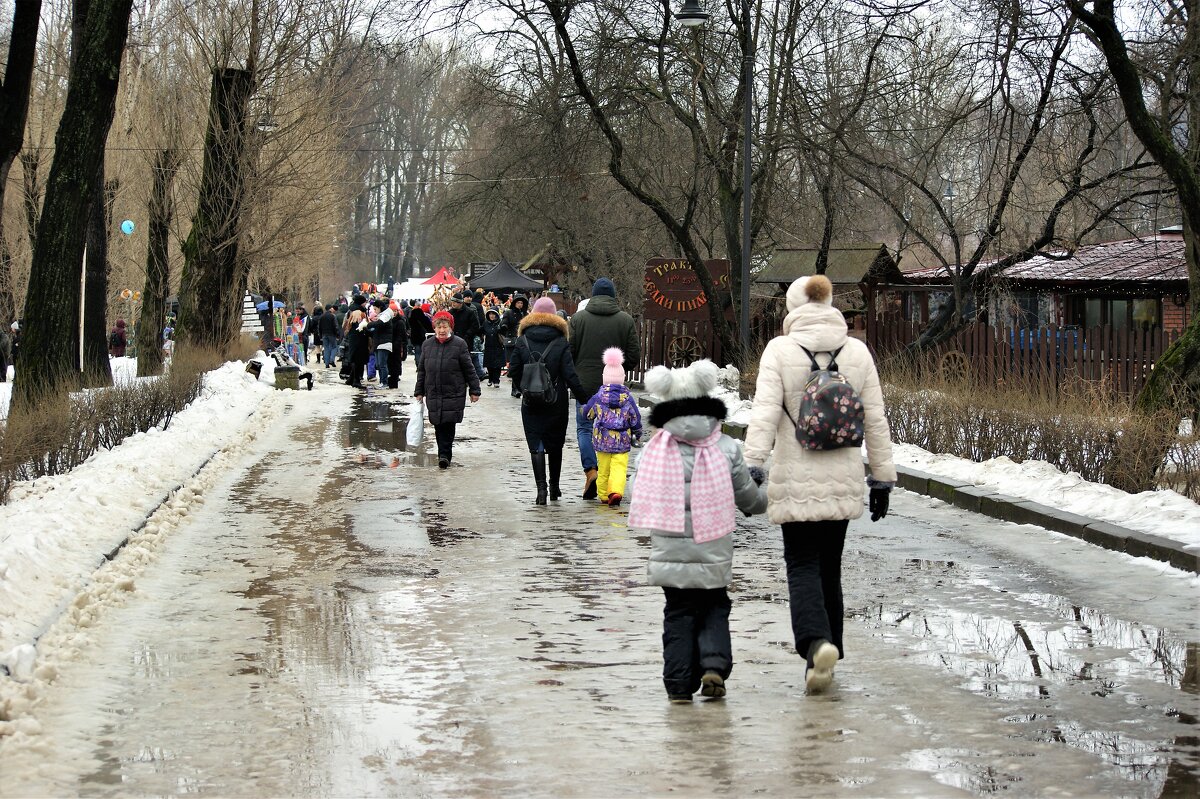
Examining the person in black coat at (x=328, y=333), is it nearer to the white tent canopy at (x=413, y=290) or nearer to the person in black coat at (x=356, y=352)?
the person in black coat at (x=356, y=352)

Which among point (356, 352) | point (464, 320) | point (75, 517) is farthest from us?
point (356, 352)

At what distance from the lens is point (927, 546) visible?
37.4 ft

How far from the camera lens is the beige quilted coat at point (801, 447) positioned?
6930mm

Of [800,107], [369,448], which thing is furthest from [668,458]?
[800,107]

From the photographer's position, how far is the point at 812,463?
22.8ft

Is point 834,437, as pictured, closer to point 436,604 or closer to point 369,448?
point 436,604

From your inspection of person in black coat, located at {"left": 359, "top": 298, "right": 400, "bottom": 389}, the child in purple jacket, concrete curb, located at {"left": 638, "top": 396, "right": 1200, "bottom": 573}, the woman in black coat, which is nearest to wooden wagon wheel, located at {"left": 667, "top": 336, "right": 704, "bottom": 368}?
person in black coat, located at {"left": 359, "top": 298, "right": 400, "bottom": 389}

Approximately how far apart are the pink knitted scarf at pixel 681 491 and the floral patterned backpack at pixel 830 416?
0.40 m

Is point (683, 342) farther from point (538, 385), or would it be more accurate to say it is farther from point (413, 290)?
point (413, 290)

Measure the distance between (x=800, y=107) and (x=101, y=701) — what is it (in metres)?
21.3

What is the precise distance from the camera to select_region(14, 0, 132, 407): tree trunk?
18.4 metres

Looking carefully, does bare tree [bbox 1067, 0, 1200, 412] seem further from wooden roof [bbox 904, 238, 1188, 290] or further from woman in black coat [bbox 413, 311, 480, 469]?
wooden roof [bbox 904, 238, 1188, 290]

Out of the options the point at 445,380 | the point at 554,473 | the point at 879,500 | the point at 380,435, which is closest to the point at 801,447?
the point at 879,500

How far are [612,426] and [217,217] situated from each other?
2221 centimetres
